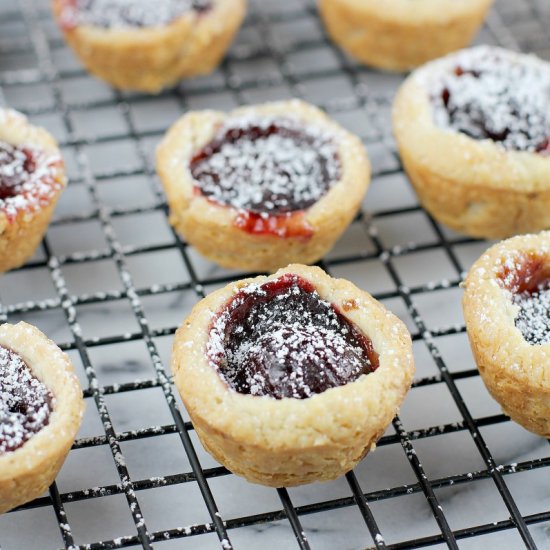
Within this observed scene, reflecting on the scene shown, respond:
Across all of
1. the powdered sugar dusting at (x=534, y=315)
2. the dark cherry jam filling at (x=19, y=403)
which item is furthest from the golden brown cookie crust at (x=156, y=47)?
the powdered sugar dusting at (x=534, y=315)

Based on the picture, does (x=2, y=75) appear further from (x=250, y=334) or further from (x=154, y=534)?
(x=154, y=534)

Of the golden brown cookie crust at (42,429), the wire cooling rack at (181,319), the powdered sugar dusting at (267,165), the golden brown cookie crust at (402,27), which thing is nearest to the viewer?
the golden brown cookie crust at (42,429)

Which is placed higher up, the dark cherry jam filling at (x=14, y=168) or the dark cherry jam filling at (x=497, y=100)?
the dark cherry jam filling at (x=497, y=100)

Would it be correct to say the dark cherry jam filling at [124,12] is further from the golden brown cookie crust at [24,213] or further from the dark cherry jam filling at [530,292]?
the dark cherry jam filling at [530,292]

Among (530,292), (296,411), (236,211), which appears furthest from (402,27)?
(296,411)

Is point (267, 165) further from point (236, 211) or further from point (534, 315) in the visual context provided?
point (534, 315)

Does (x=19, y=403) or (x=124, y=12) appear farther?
(x=124, y=12)
